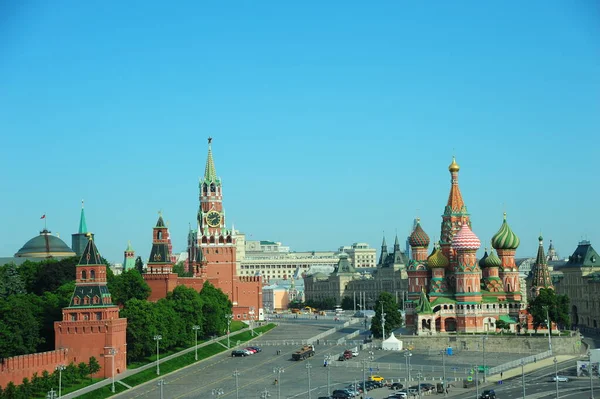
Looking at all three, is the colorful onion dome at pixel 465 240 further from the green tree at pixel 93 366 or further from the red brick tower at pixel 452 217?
the green tree at pixel 93 366

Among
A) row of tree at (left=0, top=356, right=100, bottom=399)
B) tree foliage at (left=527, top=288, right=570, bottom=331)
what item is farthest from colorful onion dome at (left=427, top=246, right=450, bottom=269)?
row of tree at (left=0, top=356, right=100, bottom=399)

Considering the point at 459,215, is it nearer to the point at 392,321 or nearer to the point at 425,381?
the point at 392,321

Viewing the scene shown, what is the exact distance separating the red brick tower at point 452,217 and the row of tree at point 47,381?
63.0 m

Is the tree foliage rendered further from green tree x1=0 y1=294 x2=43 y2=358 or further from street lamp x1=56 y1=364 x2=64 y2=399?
street lamp x1=56 y1=364 x2=64 y2=399

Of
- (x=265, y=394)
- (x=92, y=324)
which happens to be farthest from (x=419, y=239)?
(x=265, y=394)

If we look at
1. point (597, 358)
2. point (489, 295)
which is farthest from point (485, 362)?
point (489, 295)

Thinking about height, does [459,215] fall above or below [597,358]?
above

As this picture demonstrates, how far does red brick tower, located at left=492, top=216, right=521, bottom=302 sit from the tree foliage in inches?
493

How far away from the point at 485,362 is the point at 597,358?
53.6ft

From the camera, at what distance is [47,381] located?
368ft

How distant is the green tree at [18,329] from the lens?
116562 mm

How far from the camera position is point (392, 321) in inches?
6471

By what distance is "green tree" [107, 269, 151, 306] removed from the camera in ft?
490

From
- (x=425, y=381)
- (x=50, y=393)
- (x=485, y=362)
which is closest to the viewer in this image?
(x=50, y=393)
